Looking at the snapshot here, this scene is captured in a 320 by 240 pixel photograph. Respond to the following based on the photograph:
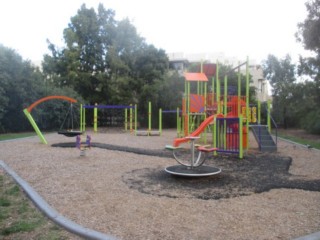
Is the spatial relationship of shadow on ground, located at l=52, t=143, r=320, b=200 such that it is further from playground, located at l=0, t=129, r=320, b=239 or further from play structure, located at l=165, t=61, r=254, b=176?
play structure, located at l=165, t=61, r=254, b=176

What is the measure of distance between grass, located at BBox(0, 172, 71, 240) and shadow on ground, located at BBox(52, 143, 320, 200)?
6.27 feet

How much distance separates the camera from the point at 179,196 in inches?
213

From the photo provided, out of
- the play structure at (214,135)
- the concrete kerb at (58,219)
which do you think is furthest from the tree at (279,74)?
the concrete kerb at (58,219)

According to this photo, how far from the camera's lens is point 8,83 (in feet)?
66.8

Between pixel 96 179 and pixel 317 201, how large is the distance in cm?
424

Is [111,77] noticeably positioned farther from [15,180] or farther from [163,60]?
[15,180]

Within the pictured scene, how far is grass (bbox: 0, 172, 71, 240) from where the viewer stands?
382cm

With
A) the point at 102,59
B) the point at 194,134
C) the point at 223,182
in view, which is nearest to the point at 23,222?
the point at 223,182

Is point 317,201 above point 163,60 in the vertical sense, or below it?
below

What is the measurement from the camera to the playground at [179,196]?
12.9 feet

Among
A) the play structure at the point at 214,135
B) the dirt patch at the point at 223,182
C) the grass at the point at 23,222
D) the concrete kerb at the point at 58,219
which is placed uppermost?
the play structure at the point at 214,135

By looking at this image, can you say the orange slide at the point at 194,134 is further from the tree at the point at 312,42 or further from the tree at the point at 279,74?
the tree at the point at 279,74

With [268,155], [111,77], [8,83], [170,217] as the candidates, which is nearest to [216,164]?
[268,155]

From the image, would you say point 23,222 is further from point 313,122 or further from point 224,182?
point 313,122
